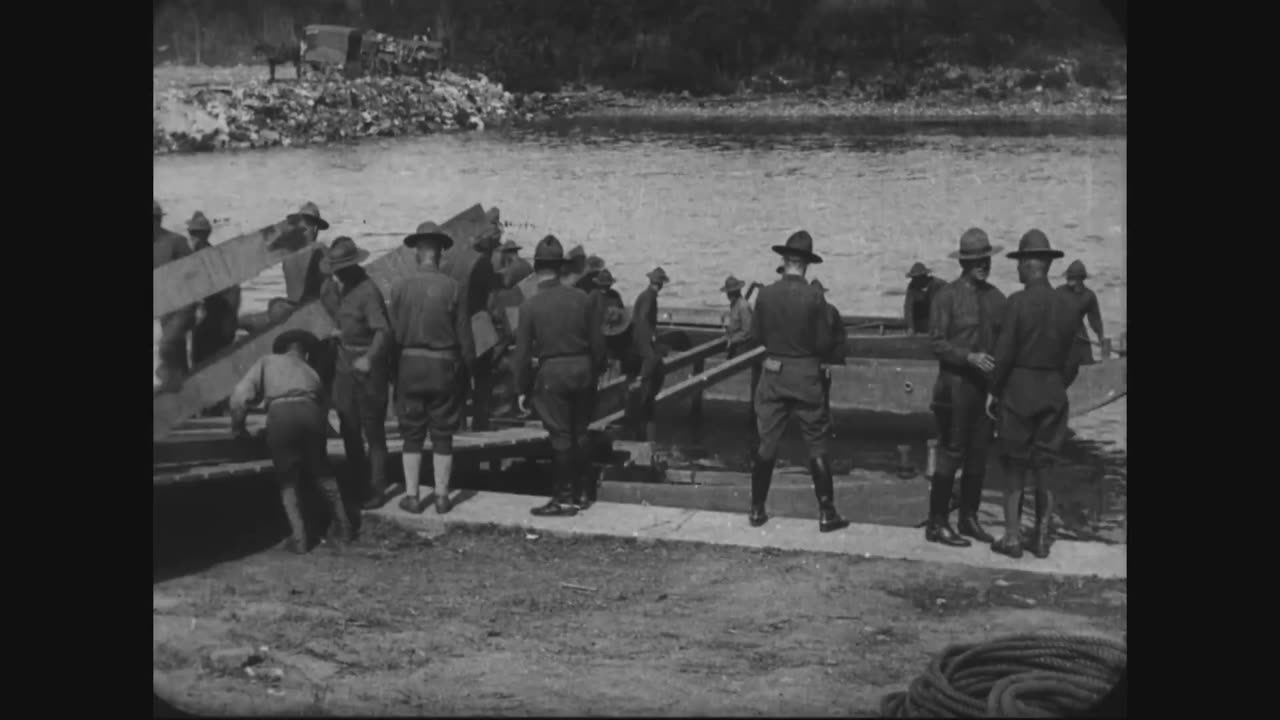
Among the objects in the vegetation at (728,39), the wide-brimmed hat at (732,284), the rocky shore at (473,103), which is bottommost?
the wide-brimmed hat at (732,284)

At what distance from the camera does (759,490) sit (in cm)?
817

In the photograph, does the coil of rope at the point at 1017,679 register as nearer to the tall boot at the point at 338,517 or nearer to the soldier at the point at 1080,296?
the soldier at the point at 1080,296

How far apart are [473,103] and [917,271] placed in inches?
160

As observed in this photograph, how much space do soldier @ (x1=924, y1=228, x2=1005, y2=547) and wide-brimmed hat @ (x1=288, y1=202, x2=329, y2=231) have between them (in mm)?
3658

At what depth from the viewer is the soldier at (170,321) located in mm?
7562

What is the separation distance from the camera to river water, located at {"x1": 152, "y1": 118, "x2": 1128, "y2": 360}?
875cm

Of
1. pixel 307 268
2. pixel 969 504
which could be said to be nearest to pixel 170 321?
pixel 307 268

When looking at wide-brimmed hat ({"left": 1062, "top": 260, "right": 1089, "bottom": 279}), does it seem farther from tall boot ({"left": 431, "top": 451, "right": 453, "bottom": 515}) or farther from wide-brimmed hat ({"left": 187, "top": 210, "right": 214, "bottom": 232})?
wide-brimmed hat ({"left": 187, "top": 210, "right": 214, "bottom": 232})

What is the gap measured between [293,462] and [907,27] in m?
4.25

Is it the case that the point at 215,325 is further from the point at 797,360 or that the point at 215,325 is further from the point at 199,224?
the point at 797,360

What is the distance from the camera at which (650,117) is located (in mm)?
9406

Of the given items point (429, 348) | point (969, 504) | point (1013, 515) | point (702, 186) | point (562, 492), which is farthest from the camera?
point (702, 186)

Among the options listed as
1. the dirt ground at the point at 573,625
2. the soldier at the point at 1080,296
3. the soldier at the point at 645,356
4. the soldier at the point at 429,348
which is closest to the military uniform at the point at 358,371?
the soldier at the point at 429,348

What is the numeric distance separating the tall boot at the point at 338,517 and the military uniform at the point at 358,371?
0.87 feet
